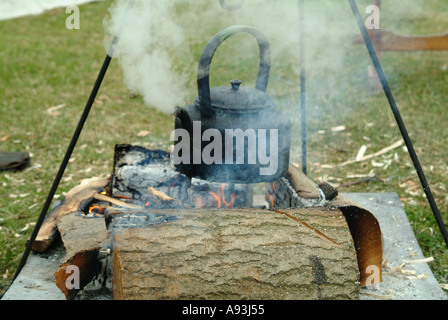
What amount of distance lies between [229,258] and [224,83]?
3.58 meters

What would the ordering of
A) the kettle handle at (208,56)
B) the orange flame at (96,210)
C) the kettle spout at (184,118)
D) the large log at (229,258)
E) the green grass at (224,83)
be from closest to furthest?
the large log at (229,258), the kettle handle at (208,56), the kettle spout at (184,118), the orange flame at (96,210), the green grass at (224,83)

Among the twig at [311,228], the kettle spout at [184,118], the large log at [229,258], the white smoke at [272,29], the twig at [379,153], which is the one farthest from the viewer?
the white smoke at [272,29]

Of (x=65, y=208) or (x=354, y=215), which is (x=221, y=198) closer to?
(x=354, y=215)

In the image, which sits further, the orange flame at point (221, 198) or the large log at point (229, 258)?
the orange flame at point (221, 198)

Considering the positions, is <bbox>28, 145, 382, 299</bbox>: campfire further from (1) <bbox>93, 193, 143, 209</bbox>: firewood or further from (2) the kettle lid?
(2) the kettle lid

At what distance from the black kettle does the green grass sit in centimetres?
126

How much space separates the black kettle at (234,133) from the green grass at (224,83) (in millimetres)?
1257

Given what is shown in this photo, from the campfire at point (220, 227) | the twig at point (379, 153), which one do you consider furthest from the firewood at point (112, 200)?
the twig at point (379, 153)

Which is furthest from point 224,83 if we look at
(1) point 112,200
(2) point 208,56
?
(2) point 208,56

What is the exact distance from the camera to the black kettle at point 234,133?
2186 millimetres

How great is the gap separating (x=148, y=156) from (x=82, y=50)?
4629mm

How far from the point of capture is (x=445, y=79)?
565 cm

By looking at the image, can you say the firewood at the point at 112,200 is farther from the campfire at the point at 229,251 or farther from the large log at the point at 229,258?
the large log at the point at 229,258

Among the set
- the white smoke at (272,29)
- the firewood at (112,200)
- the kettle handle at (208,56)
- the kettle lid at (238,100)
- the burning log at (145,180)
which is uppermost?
the white smoke at (272,29)
